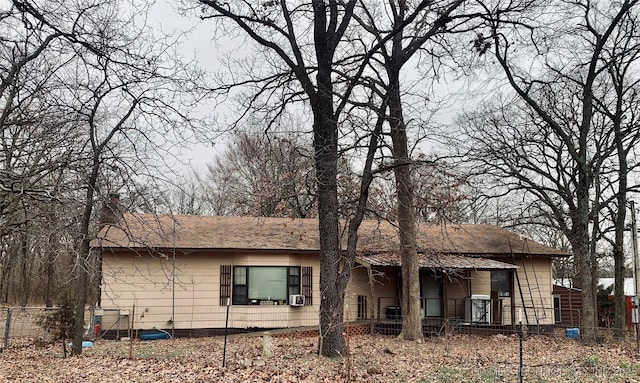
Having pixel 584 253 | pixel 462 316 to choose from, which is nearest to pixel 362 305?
pixel 462 316

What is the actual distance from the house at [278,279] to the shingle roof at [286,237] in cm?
4

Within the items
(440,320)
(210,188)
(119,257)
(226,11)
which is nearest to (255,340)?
(119,257)

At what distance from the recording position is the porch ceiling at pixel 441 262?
60.4 ft

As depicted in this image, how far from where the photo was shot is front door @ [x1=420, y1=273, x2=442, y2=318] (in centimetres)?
2094

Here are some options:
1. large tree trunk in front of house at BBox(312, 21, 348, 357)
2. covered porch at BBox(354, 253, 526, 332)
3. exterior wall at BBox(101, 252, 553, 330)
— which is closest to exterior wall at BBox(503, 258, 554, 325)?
covered porch at BBox(354, 253, 526, 332)

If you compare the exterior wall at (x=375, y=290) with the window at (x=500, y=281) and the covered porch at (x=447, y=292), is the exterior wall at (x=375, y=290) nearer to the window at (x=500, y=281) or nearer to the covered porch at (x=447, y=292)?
the covered porch at (x=447, y=292)

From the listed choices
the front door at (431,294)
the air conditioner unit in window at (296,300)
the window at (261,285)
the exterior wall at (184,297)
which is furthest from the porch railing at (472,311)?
the window at (261,285)

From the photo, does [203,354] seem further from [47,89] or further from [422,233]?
[422,233]

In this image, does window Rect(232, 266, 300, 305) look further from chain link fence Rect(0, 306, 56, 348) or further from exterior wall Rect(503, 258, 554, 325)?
exterior wall Rect(503, 258, 554, 325)

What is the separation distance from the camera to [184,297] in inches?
736

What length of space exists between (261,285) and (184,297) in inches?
96.3

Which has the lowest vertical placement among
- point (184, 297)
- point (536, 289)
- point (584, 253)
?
point (184, 297)

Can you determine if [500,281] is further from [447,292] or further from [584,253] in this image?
[584,253]

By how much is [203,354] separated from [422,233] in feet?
38.3
